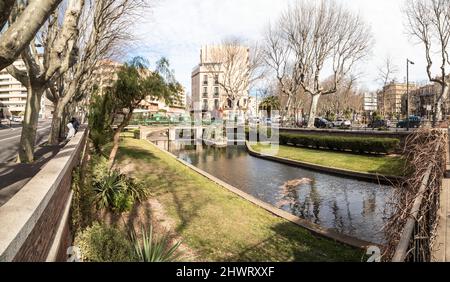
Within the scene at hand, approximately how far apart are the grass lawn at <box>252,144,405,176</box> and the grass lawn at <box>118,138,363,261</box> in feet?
30.5

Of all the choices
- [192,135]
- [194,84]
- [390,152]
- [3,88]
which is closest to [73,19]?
[390,152]

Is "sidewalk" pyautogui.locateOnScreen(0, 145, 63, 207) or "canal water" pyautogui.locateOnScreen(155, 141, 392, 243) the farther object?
"canal water" pyautogui.locateOnScreen(155, 141, 392, 243)

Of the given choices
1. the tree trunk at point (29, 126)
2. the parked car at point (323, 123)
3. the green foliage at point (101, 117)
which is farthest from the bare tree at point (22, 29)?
the parked car at point (323, 123)

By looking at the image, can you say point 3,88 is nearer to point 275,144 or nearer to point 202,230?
point 275,144

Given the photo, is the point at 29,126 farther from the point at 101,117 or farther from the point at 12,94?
the point at 12,94

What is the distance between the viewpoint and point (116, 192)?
31.7ft

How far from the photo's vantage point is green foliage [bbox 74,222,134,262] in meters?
6.05

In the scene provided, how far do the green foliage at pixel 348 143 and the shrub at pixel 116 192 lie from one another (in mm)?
16589

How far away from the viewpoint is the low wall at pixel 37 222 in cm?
322

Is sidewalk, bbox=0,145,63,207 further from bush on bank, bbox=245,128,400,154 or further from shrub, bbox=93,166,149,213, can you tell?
bush on bank, bbox=245,128,400,154

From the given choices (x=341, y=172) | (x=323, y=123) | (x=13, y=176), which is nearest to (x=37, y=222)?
(x=13, y=176)

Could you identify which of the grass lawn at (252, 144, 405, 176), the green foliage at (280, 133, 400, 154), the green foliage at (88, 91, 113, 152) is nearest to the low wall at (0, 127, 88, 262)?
the green foliage at (88, 91, 113, 152)

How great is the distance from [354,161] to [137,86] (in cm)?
1441

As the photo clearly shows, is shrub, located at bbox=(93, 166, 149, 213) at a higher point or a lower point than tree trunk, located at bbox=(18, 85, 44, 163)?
lower
